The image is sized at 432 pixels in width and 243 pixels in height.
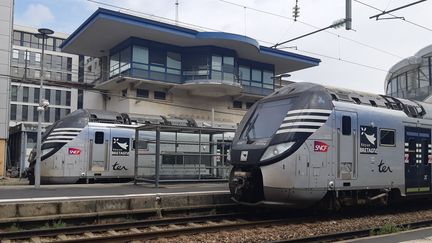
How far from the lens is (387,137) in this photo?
13.5 meters

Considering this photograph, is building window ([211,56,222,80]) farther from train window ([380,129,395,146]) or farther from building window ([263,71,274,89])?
train window ([380,129,395,146])

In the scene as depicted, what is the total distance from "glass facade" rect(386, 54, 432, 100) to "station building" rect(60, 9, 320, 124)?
1206 centimetres

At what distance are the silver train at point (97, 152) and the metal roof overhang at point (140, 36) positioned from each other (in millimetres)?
14155

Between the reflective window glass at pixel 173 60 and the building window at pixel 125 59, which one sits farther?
the reflective window glass at pixel 173 60

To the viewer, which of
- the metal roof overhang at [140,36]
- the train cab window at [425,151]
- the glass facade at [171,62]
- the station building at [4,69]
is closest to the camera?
the train cab window at [425,151]

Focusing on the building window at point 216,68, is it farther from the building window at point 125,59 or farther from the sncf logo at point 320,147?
the sncf logo at point 320,147

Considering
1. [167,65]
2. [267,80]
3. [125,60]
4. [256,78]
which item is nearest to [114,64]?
[125,60]

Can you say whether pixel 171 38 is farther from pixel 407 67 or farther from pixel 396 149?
pixel 396 149

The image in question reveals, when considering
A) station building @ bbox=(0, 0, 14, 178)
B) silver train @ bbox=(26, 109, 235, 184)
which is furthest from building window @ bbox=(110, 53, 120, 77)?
silver train @ bbox=(26, 109, 235, 184)

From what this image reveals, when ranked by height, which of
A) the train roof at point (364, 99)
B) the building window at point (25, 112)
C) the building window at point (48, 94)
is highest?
the building window at point (48, 94)

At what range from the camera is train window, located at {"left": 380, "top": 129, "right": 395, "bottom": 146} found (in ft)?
43.8

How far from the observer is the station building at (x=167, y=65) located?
3566 centimetres

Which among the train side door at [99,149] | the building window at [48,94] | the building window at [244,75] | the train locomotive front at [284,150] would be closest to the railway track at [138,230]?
the train locomotive front at [284,150]

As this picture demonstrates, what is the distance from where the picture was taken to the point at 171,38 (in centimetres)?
3669
